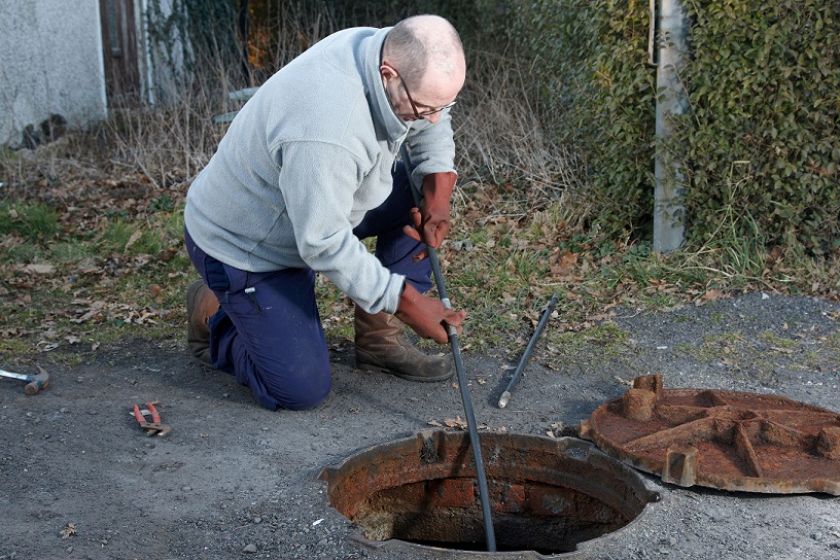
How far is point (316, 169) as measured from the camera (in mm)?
3475

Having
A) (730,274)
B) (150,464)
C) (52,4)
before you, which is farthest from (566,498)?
(52,4)

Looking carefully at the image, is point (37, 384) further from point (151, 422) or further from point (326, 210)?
point (326, 210)

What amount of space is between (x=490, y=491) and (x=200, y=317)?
5.80ft

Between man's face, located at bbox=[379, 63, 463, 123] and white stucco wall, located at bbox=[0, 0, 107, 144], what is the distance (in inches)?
307

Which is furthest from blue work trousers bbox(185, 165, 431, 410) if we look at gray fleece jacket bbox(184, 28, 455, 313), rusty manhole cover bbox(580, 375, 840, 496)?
rusty manhole cover bbox(580, 375, 840, 496)

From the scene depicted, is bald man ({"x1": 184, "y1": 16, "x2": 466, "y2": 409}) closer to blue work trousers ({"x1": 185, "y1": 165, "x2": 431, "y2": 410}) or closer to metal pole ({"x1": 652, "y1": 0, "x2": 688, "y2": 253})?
blue work trousers ({"x1": 185, "y1": 165, "x2": 431, "y2": 410})

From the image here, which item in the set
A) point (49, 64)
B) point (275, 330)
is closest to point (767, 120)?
point (275, 330)

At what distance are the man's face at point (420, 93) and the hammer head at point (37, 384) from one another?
2.26 meters

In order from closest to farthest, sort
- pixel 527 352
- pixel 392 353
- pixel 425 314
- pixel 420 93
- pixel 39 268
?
pixel 420 93 → pixel 425 314 → pixel 392 353 → pixel 527 352 → pixel 39 268

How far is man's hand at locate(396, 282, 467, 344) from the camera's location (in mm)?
3754

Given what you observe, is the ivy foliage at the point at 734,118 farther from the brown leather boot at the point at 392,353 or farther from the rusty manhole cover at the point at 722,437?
the brown leather boot at the point at 392,353

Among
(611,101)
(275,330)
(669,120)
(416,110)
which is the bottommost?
(275,330)

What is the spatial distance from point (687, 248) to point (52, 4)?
7.66 meters

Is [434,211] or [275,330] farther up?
[434,211]
